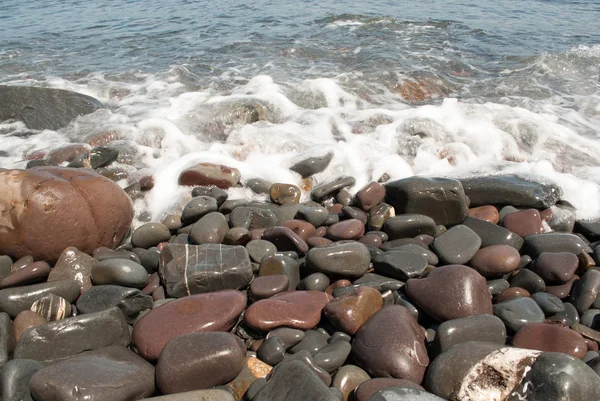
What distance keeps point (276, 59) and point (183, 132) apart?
387cm

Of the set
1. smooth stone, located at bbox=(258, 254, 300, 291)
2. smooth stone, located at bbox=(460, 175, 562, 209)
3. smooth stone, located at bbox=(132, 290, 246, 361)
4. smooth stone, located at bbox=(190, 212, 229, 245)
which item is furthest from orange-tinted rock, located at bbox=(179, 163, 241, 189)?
smooth stone, located at bbox=(460, 175, 562, 209)

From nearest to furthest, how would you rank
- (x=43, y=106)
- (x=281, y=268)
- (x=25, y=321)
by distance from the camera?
(x=25, y=321) < (x=281, y=268) < (x=43, y=106)

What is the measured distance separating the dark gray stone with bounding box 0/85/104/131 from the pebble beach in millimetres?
39

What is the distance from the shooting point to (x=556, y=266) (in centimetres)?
334

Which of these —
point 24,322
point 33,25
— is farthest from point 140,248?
point 33,25

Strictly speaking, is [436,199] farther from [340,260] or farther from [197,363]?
[197,363]

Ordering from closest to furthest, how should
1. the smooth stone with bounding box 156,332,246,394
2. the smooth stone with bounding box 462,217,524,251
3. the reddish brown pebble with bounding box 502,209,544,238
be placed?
the smooth stone with bounding box 156,332,246,394 → the smooth stone with bounding box 462,217,524,251 → the reddish brown pebble with bounding box 502,209,544,238

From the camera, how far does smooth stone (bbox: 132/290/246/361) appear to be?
2697 mm

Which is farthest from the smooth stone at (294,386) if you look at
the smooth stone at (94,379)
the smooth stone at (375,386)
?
the smooth stone at (94,379)

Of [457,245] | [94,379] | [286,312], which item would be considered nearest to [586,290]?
[457,245]

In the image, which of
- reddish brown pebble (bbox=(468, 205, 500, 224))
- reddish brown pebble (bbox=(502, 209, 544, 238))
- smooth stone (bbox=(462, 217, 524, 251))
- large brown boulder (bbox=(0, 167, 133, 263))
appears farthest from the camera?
reddish brown pebble (bbox=(468, 205, 500, 224))

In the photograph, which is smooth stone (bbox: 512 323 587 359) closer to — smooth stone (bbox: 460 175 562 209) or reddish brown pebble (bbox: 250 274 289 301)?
reddish brown pebble (bbox: 250 274 289 301)

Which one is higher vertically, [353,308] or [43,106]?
[43,106]

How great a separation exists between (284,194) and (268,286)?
1.48 meters
